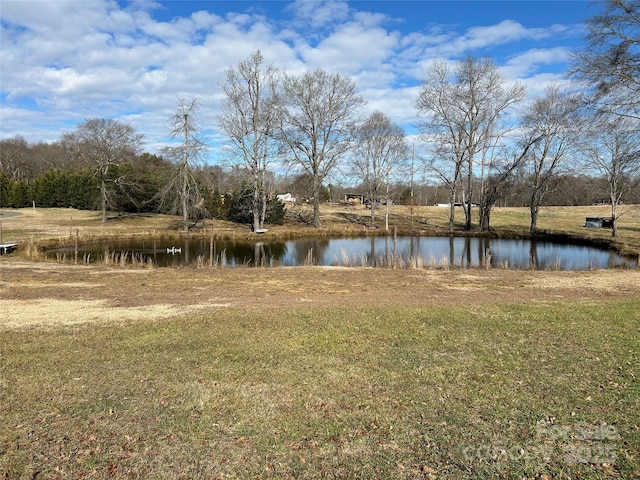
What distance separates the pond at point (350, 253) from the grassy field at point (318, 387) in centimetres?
905

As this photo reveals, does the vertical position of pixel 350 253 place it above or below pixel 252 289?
below

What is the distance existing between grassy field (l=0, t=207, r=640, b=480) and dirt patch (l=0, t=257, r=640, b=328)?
0.13 metres

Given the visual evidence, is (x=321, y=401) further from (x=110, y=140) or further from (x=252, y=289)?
(x=110, y=140)

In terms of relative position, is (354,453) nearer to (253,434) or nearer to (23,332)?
(253,434)

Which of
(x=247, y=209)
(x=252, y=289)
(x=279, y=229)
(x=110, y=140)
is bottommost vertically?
(x=252, y=289)

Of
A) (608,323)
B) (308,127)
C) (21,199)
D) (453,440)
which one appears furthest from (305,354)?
(21,199)

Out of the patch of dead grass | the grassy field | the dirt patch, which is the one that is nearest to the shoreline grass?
the dirt patch

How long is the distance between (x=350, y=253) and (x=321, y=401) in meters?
19.1

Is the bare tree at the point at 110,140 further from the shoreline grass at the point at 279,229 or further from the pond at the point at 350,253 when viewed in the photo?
the pond at the point at 350,253

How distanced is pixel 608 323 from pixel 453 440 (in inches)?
206

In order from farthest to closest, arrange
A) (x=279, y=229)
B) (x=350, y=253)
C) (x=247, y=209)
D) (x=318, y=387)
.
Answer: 1. (x=247, y=209)
2. (x=279, y=229)
3. (x=350, y=253)
4. (x=318, y=387)

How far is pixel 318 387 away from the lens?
15.7 feet

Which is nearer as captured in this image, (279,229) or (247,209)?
(279,229)

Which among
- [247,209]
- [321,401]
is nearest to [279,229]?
[247,209]
